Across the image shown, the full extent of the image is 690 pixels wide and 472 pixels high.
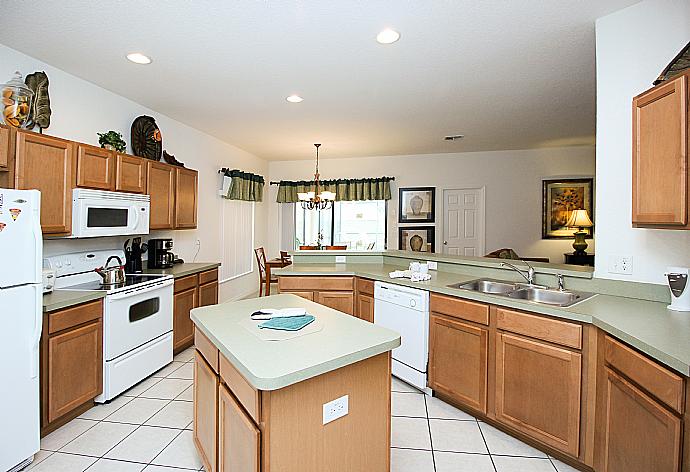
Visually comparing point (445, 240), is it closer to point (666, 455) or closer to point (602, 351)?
point (602, 351)

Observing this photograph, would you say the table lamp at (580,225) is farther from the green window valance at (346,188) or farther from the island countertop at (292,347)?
the island countertop at (292,347)

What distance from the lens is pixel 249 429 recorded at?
134 cm

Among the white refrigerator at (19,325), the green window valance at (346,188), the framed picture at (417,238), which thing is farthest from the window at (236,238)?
Result: the white refrigerator at (19,325)

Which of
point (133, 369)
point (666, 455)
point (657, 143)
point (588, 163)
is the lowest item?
point (133, 369)

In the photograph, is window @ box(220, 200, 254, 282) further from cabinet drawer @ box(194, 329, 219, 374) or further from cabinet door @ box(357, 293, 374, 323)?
cabinet drawer @ box(194, 329, 219, 374)

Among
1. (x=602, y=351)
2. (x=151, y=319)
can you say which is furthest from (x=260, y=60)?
(x=602, y=351)

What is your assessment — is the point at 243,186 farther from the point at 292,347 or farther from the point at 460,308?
the point at 292,347

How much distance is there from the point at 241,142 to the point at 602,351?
543 centimetres

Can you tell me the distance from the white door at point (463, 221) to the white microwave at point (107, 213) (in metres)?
5.02

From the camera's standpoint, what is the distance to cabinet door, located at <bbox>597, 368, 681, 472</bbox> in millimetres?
1423

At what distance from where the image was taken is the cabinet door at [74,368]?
8.09ft

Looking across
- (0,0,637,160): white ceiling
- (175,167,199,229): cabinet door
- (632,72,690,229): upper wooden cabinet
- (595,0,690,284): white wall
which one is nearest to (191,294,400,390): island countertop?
(632,72,690,229): upper wooden cabinet

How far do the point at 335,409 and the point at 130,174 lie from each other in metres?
3.05

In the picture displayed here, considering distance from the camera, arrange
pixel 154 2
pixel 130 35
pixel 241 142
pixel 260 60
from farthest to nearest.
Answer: pixel 241 142 < pixel 260 60 < pixel 130 35 < pixel 154 2
